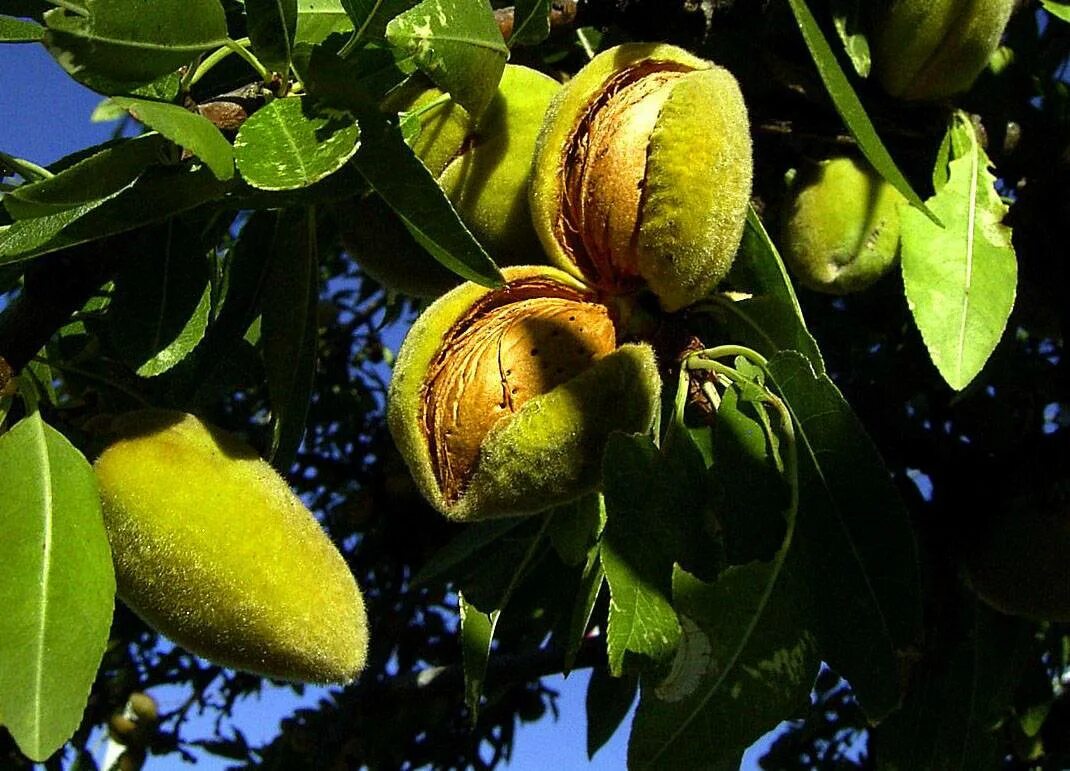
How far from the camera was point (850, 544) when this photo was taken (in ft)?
3.25

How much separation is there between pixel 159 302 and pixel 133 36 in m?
0.31

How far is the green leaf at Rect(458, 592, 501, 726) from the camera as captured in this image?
1.19 m

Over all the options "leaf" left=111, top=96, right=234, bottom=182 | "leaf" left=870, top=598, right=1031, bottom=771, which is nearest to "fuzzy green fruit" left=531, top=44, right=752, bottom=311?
"leaf" left=111, top=96, right=234, bottom=182

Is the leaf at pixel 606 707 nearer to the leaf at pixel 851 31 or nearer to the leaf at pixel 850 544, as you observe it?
the leaf at pixel 850 544

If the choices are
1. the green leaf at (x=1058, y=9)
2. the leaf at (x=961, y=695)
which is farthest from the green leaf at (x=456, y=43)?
the leaf at (x=961, y=695)

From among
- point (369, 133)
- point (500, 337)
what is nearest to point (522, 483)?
point (500, 337)

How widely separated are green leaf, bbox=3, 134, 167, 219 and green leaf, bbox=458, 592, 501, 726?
22.9 inches

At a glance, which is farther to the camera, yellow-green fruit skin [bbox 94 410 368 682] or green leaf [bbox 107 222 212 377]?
green leaf [bbox 107 222 212 377]

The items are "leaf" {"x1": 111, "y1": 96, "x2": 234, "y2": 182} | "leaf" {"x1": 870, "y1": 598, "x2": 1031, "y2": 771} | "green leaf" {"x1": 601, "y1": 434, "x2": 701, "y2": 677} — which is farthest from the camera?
"leaf" {"x1": 870, "y1": 598, "x2": 1031, "y2": 771}

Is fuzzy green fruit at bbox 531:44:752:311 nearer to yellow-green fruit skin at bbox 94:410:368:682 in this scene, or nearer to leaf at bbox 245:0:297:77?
leaf at bbox 245:0:297:77

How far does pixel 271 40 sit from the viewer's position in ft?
3.05

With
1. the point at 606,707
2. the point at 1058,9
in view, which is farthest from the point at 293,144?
the point at 606,707

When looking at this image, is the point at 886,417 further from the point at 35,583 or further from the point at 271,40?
the point at 35,583

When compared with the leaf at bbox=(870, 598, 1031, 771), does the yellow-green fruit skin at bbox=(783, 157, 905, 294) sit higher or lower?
higher
